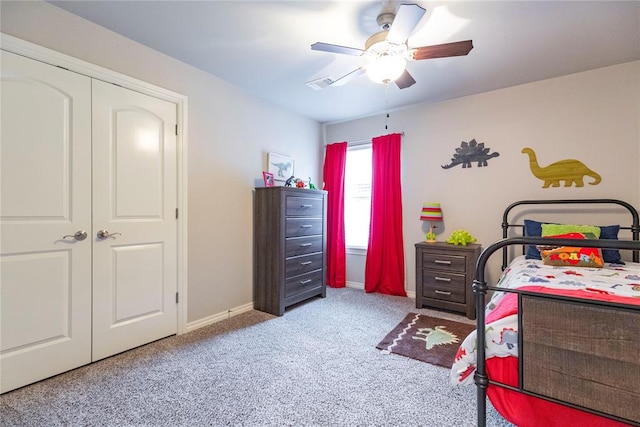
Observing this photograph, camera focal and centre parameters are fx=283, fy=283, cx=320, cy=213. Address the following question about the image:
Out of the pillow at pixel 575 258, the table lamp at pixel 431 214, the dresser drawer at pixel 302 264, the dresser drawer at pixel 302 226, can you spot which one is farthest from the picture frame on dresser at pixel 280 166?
the pillow at pixel 575 258

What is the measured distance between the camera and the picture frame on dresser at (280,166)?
337 centimetres

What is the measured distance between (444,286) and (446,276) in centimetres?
11

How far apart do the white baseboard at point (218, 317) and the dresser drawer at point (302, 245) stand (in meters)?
0.72

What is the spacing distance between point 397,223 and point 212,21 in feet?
9.27

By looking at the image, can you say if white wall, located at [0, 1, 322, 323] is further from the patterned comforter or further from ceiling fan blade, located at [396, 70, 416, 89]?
the patterned comforter

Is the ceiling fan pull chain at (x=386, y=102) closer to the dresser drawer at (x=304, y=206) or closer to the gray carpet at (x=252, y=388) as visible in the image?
the dresser drawer at (x=304, y=206)

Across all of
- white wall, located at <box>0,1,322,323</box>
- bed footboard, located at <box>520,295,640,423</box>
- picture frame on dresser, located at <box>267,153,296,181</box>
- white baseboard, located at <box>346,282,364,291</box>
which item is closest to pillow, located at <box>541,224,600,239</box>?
bed footboard, located at <box>520,295,640,423</box>

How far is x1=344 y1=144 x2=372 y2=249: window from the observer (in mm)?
4031

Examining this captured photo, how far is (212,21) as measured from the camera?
1986mm

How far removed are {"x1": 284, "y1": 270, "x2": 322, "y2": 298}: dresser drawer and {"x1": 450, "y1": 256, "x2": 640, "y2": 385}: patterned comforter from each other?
1877mm

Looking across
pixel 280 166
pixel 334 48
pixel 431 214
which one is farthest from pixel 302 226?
pixel 334 48

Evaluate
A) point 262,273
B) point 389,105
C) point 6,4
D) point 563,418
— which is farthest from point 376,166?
point 6,4

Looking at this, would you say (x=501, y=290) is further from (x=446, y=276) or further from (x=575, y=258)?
(x=446, y=276)

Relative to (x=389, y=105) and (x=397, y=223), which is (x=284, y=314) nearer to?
(x=397, y=223)
